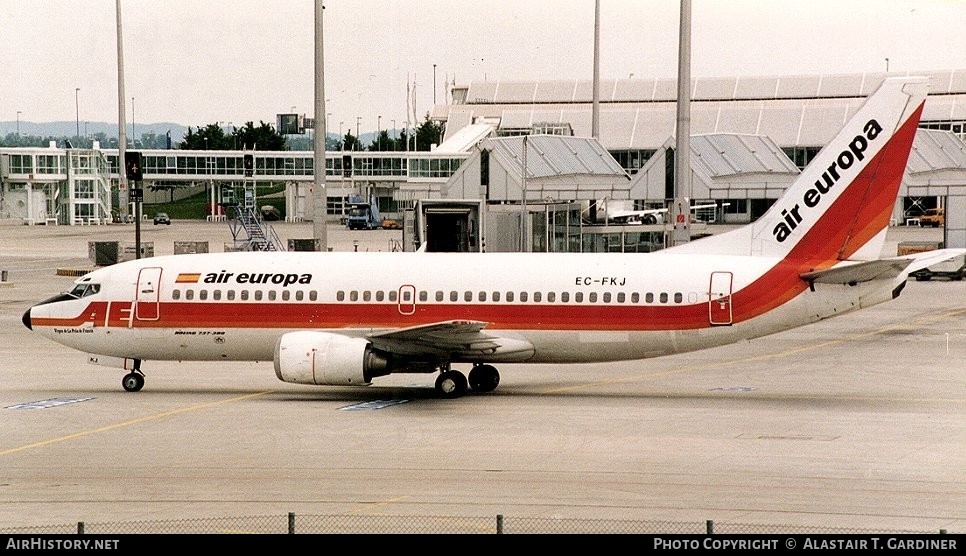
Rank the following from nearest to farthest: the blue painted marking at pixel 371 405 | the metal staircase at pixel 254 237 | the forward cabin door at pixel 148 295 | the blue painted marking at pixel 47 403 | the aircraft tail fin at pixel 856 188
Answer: the blue painted marking at pixel 371 405 < the blue painted marking at pixel 47 403 < the aircraft tail fin at pixel 856 188 < the forward cabin door at pixel 148 295 < the metal staircase at pixel 254 237

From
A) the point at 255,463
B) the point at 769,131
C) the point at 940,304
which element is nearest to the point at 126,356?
the point at 255,463

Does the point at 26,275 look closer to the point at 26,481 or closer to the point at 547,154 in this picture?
the point at 547,154

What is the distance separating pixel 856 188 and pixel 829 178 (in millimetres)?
734

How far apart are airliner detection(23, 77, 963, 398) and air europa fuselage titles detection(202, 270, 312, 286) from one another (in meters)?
0.05

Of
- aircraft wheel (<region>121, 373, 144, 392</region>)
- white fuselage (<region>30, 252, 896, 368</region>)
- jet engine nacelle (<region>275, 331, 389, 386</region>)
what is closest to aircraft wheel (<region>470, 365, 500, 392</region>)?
white fuselage (<region>30, 252, 896, 368</region>)

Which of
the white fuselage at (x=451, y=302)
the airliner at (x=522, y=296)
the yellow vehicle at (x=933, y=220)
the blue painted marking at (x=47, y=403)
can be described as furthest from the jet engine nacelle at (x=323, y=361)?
the yellow vehicle at (x=933, y=220)

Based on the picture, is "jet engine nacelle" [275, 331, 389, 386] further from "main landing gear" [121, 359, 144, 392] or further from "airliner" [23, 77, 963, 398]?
"main landing gear" [121, 359, 144, 392]

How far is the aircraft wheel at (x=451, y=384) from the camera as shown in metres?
35.6

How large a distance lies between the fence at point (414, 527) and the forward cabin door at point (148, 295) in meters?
16.5

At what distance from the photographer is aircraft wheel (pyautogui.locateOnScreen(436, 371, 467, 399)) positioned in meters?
35.6

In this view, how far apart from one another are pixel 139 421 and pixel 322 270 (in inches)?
281

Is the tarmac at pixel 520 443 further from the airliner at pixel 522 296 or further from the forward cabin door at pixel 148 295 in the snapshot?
the forward cabin door at pixel 148 295

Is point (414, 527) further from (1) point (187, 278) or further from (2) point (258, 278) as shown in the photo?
(1) point (187, 278)

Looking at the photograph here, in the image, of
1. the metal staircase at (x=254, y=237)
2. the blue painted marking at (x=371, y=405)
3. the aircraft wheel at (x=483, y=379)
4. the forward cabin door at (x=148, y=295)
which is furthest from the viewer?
the metal staircase at (x=254, y=237)
